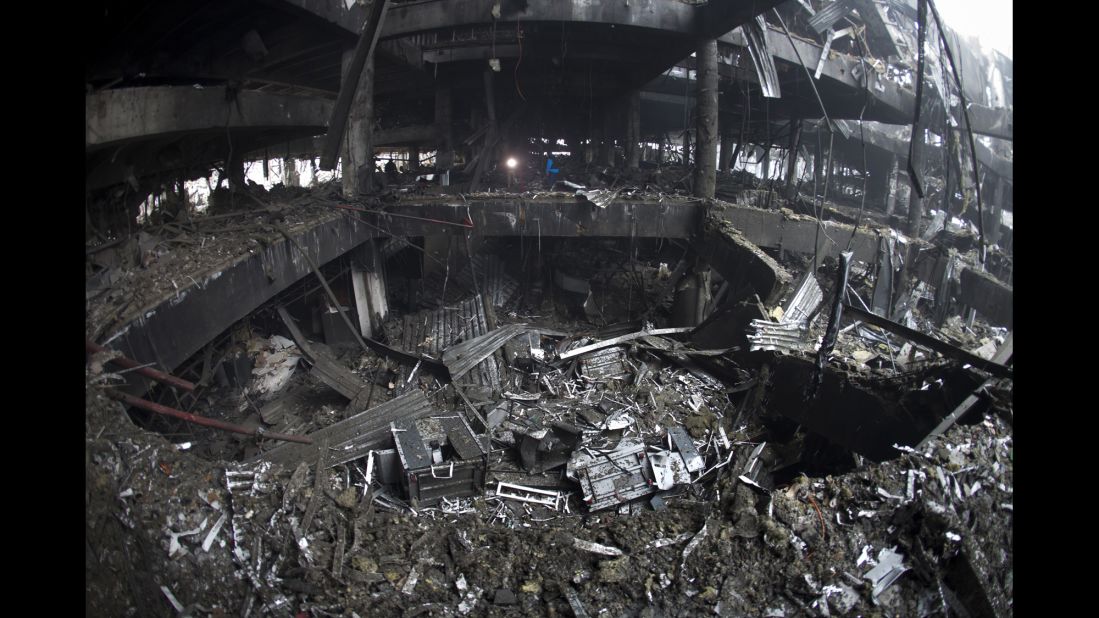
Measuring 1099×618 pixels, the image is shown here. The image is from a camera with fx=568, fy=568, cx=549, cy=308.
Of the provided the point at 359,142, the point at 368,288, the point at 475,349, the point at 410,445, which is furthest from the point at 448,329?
the point at 410,445

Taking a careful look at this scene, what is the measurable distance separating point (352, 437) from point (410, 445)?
0.76 metres

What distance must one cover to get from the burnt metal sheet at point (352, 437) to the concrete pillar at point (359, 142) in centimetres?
450

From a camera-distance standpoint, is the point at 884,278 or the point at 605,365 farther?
the point at 884,278

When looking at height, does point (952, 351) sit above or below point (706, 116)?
below

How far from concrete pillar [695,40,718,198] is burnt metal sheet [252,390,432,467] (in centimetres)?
759

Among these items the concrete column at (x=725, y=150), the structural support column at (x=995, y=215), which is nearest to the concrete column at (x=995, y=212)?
the structural support column at (x=995, y=215)

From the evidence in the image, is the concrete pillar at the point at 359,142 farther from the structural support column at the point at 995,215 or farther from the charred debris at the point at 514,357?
the structural support column at the point at 995,215

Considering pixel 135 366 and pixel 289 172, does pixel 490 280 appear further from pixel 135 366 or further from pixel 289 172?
pixel 135 366

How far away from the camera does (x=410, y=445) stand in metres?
6.68

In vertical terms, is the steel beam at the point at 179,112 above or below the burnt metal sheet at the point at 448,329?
above

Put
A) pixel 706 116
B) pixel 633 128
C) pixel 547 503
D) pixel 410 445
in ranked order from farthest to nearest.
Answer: pixel 633 128 → pixel 706 116 → pixel 547 503 → pixel 410 445

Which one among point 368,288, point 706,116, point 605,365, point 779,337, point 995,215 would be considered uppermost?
point 706,116

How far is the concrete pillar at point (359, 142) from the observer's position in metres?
10.1

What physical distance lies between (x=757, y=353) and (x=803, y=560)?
→ 4186 mm
